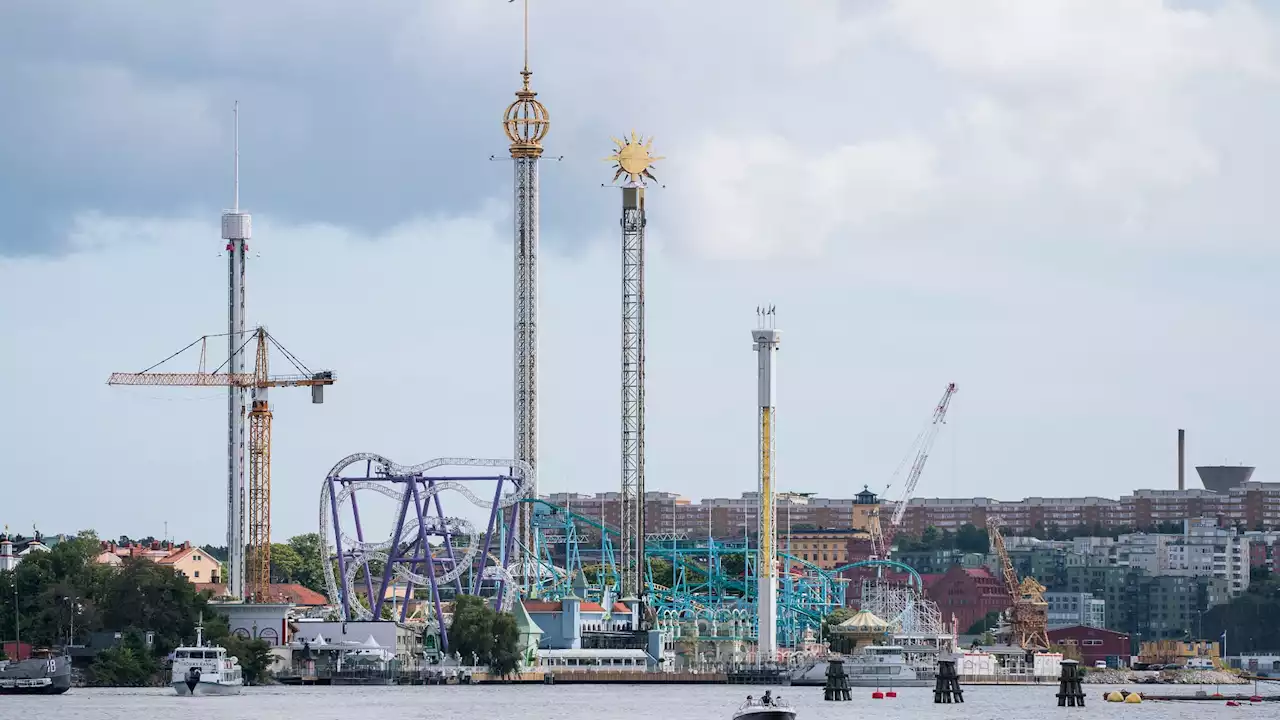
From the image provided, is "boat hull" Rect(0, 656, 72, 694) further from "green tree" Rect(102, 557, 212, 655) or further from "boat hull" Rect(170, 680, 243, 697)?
"green tree" Rect(102, 557, 212, 655)

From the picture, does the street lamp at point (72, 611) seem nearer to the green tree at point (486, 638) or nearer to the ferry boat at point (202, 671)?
the ferry boat at point (202, 671)

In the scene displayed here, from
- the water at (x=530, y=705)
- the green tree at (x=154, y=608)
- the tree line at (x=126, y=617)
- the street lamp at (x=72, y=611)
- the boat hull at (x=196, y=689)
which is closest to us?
the water at (x=530, y=705)

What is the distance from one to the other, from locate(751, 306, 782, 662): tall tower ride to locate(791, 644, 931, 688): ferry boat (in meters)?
8.56

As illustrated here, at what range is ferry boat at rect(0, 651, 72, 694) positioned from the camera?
13888 centimetres

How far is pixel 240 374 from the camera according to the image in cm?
18612

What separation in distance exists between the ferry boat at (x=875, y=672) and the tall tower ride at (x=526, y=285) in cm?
2612

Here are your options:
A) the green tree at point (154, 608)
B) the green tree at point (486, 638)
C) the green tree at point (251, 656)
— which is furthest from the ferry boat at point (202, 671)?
the green tree at point (486, 638)

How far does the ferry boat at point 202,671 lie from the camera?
136 metres

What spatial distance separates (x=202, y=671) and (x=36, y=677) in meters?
10.1

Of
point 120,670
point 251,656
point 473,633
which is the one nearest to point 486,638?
point 473,633

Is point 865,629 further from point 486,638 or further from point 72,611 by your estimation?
point 72,611

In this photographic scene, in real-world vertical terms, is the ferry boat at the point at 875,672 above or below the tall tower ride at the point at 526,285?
below

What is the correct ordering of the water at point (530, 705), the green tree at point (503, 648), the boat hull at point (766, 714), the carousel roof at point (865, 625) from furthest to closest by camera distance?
the carousel roof at point (865, 625) → the green tree at point (503, 648) → the water at point (530, 705) → the boat hull at point (766, 714)

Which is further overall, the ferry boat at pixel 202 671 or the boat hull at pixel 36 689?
the boat hull at pixel 36 689
